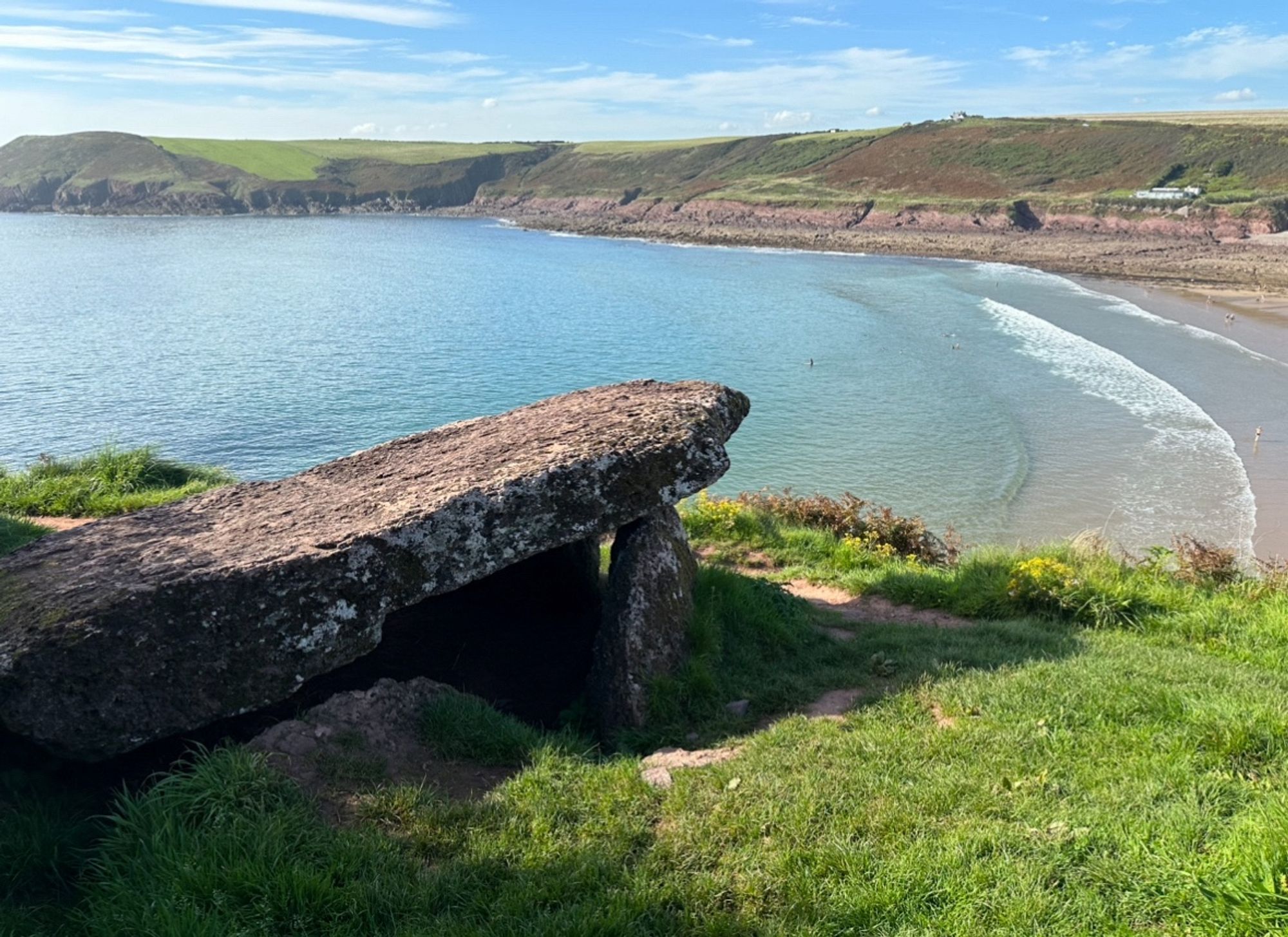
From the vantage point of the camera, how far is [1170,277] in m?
67.3

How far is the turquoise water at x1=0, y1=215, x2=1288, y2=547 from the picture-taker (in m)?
26.1

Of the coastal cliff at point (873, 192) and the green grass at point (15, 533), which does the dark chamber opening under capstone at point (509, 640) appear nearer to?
the green grass at point (15, 533)

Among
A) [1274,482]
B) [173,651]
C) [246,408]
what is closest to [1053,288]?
[1274,482]

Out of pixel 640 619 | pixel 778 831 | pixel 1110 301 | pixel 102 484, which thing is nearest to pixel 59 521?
pixel 102 484

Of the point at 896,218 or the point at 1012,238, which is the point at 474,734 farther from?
the point at 896,218

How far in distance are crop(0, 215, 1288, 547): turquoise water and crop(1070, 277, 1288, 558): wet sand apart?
2.23 feet

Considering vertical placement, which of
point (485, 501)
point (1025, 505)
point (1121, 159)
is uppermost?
point (1121, 159)

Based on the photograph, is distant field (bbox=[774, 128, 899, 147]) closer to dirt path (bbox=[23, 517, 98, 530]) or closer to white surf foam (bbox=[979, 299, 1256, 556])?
white surf foam (bbox=[979, 299, 1256, 556])

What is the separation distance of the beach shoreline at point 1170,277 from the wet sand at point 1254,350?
4cm

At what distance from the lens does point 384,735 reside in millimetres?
7148

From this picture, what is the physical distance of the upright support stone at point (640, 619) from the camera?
8352mm

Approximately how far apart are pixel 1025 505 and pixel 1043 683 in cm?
1693

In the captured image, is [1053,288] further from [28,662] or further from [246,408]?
[28,662]

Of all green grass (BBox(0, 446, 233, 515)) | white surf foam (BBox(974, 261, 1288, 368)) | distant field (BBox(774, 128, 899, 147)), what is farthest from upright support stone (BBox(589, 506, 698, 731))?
distant field (BBox(774, 128, 899, 147))
